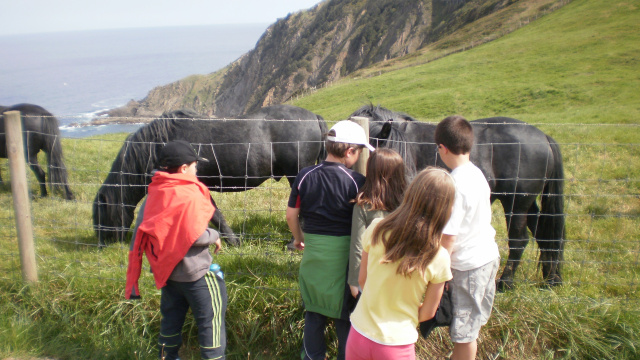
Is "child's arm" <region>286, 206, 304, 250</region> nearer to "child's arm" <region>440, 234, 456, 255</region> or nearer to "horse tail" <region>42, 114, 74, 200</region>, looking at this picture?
"child's arm" <region>440, 234, 456, 255</region>

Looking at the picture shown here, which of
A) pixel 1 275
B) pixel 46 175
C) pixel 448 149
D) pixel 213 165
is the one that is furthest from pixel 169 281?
pixel 46 175

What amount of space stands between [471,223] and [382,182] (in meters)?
0.54

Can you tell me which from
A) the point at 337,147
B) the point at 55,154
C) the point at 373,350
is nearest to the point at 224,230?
the point at 337,147

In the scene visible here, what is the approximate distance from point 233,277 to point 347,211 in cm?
147

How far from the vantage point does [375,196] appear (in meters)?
2.26

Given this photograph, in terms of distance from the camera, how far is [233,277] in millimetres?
3398

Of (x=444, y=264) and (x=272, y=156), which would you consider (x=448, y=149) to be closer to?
(x=444, y=264)

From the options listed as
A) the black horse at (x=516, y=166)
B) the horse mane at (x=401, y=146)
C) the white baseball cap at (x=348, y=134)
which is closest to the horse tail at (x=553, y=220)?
the black horse at (x=516, y=166)

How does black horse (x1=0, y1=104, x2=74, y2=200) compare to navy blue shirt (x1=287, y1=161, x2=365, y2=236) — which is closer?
navy blue shirt (x1=287, y1=161, x2=365, y2=236)

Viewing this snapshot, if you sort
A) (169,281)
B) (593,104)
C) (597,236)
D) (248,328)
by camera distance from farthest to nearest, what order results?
(593,104) → (597,236) → (248,328) → (169,281)

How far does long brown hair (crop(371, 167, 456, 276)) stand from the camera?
73.4 inches

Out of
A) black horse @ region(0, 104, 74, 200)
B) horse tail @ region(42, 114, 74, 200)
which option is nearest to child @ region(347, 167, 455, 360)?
horse tail @ region(42, 114, 74, 200)

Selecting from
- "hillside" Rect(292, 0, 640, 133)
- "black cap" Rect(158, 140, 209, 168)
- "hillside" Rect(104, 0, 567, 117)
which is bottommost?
"black cap" Rect(158, 140, 209, 168)

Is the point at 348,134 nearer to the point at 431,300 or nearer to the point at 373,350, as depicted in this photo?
the point at 431,300
